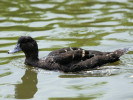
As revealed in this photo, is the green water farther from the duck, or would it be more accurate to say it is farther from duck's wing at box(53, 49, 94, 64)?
duck's wing at box(53, 49, 94, 64)

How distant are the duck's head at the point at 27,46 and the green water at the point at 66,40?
406mm

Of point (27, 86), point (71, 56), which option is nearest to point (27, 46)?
point (71, 56)

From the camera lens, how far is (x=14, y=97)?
27.7 feet

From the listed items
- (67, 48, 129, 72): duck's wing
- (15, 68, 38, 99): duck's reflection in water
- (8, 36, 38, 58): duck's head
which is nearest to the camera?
(15, 68, 38, 99): duck's reflection in water

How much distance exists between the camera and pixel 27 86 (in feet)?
30.6

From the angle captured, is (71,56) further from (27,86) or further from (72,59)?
(27,86)

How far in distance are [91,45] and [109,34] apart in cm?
149

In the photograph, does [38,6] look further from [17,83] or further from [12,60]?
[17,83]

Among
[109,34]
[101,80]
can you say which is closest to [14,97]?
[101,80]

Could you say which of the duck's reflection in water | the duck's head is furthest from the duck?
the duck's reflection in water

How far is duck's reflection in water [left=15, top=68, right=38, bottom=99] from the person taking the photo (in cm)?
860

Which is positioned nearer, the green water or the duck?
the green water

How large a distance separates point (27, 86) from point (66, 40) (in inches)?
167

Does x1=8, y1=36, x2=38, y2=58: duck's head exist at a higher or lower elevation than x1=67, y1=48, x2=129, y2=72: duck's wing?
higher
